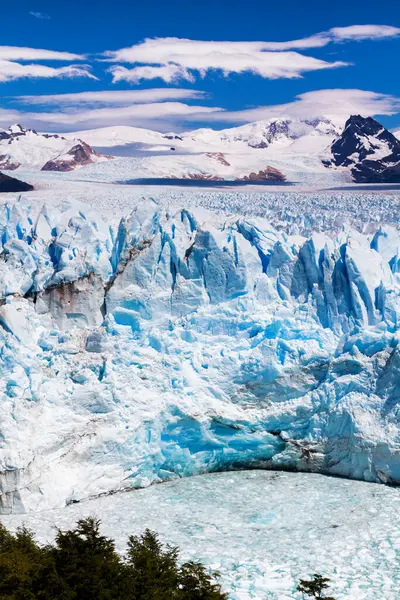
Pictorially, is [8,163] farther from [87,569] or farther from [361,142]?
[87,569]

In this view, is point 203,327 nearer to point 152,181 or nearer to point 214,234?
point 214,234

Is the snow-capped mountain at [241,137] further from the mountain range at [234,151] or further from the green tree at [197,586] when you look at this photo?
the green tree at [197,586]

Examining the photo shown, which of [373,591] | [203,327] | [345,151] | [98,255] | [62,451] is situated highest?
[345,151]

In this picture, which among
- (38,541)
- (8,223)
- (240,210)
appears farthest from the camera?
(240,210)

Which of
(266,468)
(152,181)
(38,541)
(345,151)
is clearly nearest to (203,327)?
(266,468)

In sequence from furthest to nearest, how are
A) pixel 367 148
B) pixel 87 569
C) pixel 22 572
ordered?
pixel 367 148 < pixel 87 569 < pixel 22 572

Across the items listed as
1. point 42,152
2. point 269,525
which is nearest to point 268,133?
point 42,152

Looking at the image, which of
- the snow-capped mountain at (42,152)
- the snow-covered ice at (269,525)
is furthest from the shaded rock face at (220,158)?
the snow-covered ice at (269,525)

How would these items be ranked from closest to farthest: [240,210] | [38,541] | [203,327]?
[38,541] < [203,327] < [240,210]
